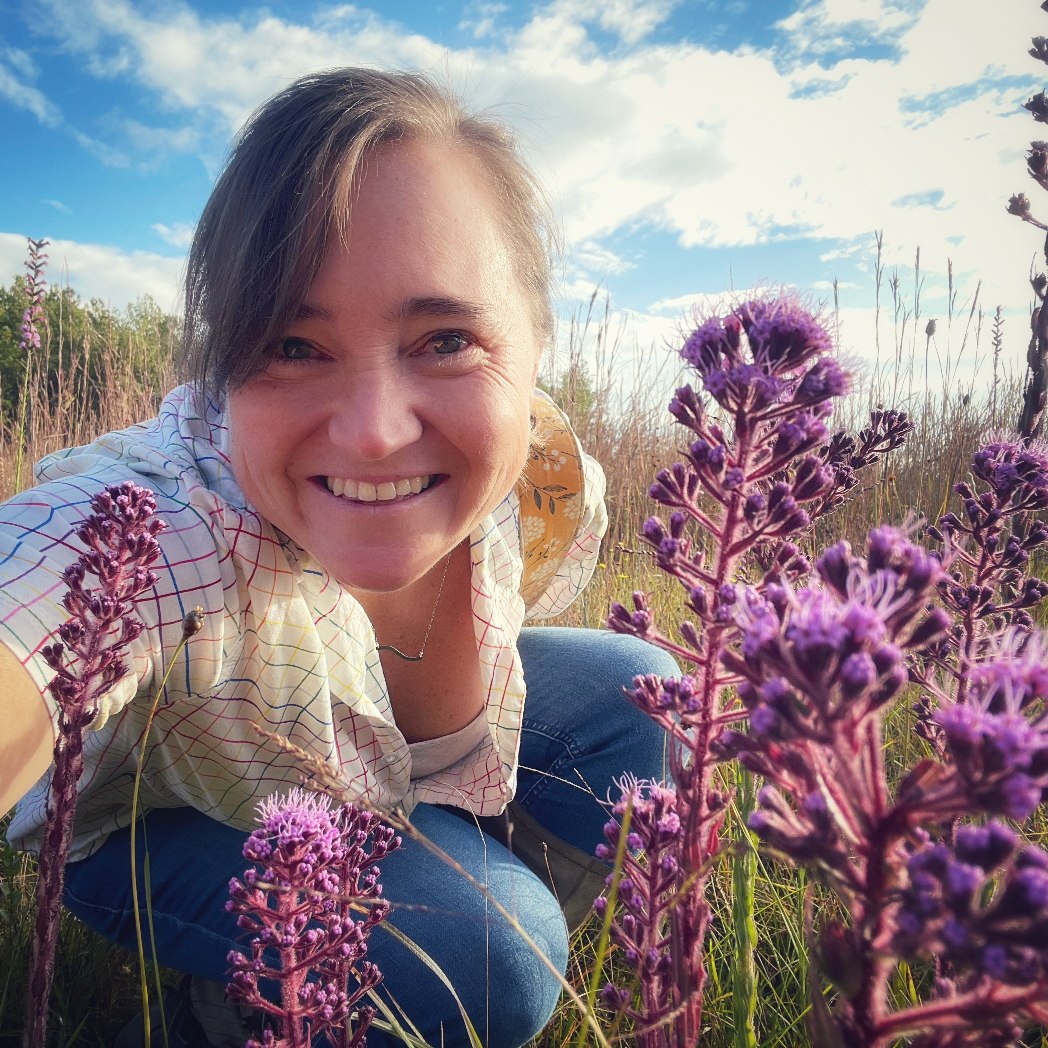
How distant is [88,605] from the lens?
118cm

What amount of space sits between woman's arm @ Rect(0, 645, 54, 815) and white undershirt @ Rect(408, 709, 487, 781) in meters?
1.45

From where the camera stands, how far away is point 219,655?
1.87 metres

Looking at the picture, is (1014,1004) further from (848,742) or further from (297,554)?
(297,554)

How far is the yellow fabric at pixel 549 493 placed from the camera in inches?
130

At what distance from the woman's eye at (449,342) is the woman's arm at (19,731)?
1.17 metres

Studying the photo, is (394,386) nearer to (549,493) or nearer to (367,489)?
(367,489)

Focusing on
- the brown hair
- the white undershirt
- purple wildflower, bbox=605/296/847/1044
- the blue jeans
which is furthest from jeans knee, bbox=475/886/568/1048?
the brown hair

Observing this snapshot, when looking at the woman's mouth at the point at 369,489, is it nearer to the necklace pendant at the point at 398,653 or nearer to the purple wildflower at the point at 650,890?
the necklace pendant at the point at 398,653

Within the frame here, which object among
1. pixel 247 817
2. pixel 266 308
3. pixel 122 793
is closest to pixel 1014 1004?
pixel 266 308

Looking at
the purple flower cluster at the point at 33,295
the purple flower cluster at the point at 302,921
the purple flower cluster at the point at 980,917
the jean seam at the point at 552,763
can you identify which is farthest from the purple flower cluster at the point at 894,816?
the purple flower cluster at the point at 33,295

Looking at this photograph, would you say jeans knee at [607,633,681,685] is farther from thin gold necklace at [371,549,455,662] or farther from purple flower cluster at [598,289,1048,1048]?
purple flower cluster at [598,289,1048,1048]

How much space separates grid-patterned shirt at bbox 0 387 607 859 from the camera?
168 centimetres

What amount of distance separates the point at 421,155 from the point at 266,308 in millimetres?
602

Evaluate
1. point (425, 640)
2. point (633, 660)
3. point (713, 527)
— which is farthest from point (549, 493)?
point (713, 527)
